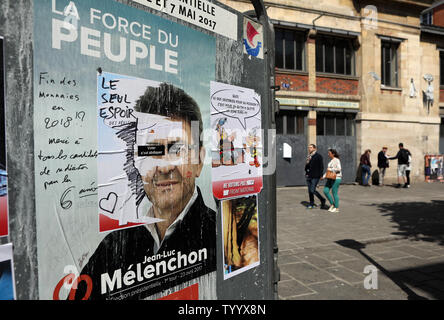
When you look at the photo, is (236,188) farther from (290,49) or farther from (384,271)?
(290,49)

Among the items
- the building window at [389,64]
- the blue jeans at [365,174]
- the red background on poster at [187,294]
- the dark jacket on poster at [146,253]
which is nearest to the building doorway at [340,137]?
the blue jeans at [365,174]

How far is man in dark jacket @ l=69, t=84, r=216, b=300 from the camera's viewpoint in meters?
1.74

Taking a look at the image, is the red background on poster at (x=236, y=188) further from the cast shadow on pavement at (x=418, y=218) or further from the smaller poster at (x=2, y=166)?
the cast shadow on pavement at (x=418, y=218)

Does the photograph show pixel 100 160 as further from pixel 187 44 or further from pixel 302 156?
pixel 302 156

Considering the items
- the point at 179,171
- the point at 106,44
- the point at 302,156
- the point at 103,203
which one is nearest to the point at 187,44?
the point at 106,44

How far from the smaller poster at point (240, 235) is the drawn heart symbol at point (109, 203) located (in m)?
0.82

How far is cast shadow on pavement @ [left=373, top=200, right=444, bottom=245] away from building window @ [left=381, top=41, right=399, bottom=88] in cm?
794

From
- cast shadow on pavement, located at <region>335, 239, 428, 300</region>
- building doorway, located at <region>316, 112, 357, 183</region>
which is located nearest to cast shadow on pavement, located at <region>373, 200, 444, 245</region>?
cast shadow on pavement, located at <region>335, 239, 428, 300</region>

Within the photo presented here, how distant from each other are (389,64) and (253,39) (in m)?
16.7

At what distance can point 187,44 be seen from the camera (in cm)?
209

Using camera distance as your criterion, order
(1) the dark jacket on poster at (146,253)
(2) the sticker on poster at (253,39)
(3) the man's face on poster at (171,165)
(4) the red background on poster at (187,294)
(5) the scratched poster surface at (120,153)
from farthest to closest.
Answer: (2) the sticker on poster at (253,39)
(4) the red background on poster at (187,294)
(3) the man's face on poster at (171,165)
(1) the dark jacket on poster at (146,253)
(5) the scratched poster surface at (120,153)

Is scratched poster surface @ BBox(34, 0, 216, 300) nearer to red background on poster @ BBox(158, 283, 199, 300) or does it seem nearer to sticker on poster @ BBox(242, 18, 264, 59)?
red background on poster @ BBox(158, 283, 199, 300)

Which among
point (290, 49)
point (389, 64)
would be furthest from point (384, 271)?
point (389, 64)

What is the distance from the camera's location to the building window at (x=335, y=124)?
15570mm
